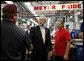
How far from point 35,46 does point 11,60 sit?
1287mm

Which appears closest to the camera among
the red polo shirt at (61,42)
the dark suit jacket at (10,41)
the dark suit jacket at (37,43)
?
the dark suit jacket at (10,41)

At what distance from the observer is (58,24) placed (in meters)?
3.05

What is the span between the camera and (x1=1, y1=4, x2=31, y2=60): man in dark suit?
4.72 feet

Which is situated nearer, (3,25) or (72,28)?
(3,25)

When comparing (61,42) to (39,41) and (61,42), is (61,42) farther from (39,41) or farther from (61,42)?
(39,41)

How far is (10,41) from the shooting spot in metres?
1.44

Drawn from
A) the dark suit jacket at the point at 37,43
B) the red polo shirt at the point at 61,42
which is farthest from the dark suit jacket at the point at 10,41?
the red polo shirt at the point at 61,42

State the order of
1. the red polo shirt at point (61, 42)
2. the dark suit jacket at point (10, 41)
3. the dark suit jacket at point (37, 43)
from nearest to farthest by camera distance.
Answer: the dark suit jacket at point (10, 41)
the dark suit jacket at point (37, 43)
the red polo shirt at point (61, 42)

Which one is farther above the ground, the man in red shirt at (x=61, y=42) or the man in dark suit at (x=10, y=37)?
the man in dark suit at (x=10, y=37)

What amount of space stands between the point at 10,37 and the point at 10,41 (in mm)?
43

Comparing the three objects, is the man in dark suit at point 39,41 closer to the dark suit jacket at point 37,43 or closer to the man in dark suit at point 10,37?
the dark suit jacket at point 37,43

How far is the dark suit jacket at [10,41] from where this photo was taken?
1437 mm

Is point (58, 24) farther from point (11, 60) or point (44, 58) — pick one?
point (11, 60)

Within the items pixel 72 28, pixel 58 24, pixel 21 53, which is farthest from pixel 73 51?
pixel 72 28
